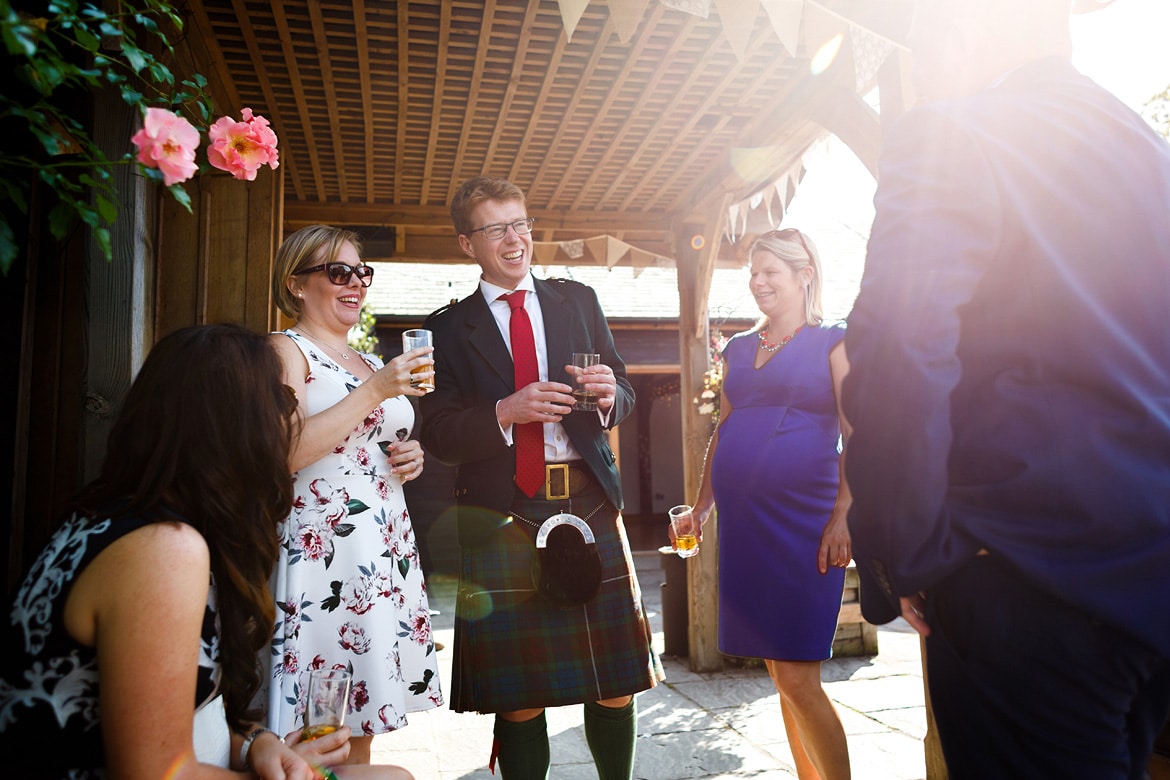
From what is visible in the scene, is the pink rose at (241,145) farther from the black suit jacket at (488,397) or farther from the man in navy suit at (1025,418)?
the man in navy suit at (1025,418)

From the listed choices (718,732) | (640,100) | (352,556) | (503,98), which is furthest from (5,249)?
(718,732)

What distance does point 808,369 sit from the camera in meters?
2.66

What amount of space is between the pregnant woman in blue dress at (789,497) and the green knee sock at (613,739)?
1.41 ft

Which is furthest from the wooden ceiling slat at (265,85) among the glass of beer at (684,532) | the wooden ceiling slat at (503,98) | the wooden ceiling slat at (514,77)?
the glass of beer at (684,532)

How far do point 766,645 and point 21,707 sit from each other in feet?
6.43

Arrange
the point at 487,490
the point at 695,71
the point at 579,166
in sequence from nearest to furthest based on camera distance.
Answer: the point at 487,490, the point at 695,71, the point at 579,166

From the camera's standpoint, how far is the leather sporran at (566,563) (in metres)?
2.37

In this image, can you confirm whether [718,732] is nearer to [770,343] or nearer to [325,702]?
[770,343]

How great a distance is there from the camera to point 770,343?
9.40 ft

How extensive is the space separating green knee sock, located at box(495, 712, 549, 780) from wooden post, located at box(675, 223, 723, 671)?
2755 millimetres

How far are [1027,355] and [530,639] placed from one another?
5.56 feet

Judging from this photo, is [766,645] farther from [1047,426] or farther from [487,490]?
[1047,426]

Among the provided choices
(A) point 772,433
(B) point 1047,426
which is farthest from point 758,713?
(B) point 1047,426

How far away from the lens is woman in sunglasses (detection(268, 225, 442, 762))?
2059 mm
